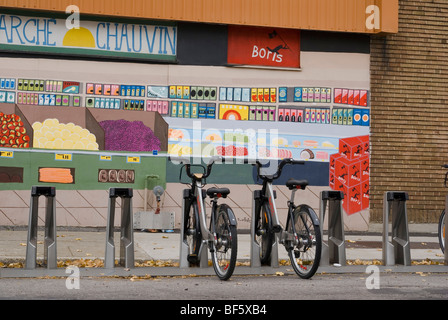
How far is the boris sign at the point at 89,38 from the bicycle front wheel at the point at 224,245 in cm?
655

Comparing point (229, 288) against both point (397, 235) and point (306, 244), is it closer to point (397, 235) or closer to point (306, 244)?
point (306, 244)

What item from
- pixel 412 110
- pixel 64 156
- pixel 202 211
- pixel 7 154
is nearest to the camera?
pixel 202 211

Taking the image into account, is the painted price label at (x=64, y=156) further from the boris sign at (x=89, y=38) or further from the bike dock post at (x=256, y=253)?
the bike dock post at (x=256, y=253)

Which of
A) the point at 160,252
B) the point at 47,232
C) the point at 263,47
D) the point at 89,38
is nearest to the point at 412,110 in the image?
the point at 263,47

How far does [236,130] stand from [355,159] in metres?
2.58

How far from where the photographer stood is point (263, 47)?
14664 millimetres

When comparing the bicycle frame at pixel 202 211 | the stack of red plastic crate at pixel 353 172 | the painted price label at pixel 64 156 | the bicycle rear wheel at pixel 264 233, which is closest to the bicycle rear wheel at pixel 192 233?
the bicycle frame at pixel 202 211

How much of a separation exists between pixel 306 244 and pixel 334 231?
5.49ft

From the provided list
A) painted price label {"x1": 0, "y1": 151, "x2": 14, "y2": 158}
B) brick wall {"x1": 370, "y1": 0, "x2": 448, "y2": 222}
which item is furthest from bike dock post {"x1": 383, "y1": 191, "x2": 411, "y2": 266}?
painted price label {"x1": 0, "y1": 151, "x2": 14, "y2": 158}

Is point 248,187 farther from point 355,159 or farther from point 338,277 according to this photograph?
point 338,277

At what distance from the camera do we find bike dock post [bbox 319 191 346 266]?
31.2ft

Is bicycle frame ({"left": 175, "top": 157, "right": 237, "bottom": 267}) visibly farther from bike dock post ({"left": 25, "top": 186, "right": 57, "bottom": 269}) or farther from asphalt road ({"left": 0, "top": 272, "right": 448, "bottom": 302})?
bike dock post ({"left": 25, "top": 186, "right": 57, "bottom": 269})

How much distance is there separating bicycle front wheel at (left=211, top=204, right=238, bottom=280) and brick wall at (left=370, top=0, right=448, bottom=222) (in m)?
7.31
